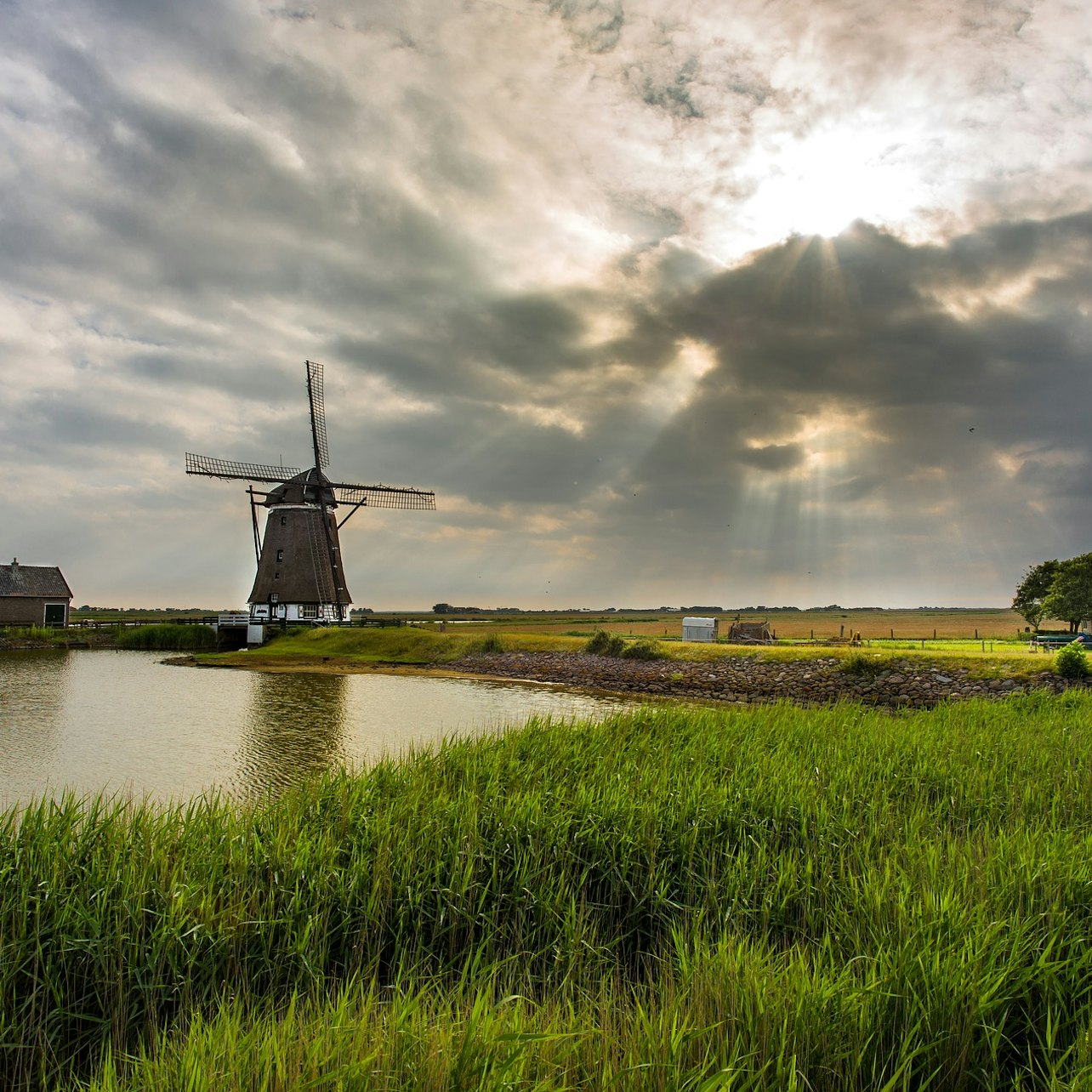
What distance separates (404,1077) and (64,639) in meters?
68.7

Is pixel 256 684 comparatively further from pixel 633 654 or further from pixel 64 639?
pixel 64 639

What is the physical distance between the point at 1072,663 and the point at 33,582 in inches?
3190

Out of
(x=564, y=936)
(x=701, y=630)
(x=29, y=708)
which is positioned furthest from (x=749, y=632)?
(x=564, y=936)

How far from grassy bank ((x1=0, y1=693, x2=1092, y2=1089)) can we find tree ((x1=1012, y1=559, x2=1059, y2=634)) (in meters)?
54.6

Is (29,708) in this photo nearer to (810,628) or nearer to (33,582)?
(33,582)

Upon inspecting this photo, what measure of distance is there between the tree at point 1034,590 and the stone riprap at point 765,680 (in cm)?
3113

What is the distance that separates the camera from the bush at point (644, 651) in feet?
136

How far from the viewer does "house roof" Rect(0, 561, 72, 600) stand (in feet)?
212

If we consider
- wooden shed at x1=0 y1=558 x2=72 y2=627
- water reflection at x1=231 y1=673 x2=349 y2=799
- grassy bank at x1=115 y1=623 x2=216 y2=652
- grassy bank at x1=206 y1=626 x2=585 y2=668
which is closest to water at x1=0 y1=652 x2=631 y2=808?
water reflection at x1=231 y1=673 x2=349 y2=799

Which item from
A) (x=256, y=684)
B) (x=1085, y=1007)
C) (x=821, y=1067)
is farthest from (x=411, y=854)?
(x=256, y=684)

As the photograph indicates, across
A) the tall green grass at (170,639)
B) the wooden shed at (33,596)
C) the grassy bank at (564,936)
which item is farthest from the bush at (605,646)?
the wooden shed at (33,596)

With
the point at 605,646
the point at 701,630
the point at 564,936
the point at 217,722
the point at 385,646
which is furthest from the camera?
the point at 385,646

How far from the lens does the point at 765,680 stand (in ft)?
110

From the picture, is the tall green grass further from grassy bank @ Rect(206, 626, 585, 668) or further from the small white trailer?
the small white trailer
